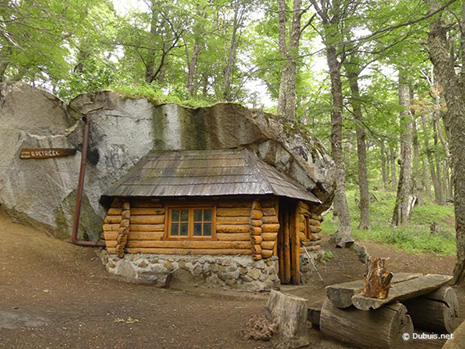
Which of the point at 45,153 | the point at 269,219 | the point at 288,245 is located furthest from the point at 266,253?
the point at 45,153

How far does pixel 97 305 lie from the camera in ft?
18.8

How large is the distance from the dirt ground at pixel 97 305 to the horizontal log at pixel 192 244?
3.50 ft

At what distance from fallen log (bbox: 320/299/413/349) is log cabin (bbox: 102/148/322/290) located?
131 inches

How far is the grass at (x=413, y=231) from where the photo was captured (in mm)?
13317

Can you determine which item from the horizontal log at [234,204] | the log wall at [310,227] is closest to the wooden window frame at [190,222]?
the horizontal log at [234,204]

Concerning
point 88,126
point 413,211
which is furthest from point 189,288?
point 413,211

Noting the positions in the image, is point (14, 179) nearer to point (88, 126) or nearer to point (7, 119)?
point (7, 119)

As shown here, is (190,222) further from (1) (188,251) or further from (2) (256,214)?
(2) (256,214)

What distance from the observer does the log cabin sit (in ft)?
25.2

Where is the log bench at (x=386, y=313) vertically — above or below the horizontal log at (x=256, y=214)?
below

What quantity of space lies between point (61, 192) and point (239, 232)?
245 inches

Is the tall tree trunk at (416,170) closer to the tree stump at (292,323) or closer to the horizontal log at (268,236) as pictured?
the horizontal log at (268,236)

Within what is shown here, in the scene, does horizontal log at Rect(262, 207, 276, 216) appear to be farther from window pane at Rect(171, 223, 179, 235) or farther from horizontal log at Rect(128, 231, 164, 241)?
horizontal log at Rect(128, 231, 164, 241)

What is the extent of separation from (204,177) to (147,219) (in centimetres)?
197
